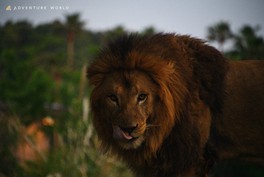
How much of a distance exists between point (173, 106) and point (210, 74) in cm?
46

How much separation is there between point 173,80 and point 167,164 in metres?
0.65

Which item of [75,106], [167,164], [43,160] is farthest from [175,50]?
[75,106]

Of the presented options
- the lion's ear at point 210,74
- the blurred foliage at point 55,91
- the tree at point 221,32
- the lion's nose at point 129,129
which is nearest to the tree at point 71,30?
the blurred foliage at point 55,91

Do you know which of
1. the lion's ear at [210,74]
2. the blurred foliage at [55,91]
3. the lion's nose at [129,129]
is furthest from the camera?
the blurred foliage at [55,91]

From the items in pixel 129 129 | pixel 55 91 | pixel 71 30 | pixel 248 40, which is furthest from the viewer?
pixel 71 30

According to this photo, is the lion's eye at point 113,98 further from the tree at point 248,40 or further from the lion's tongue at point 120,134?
the tree at point 248,40

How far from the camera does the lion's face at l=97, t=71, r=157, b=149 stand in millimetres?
3912

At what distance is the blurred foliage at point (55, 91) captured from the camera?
7617 millimetres

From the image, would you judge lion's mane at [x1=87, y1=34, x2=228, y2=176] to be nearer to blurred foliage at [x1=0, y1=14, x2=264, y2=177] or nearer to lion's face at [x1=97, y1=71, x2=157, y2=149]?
lion's face at [x1=97, y1=71, x2=157, y2=149]

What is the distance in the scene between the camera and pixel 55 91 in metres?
21.9

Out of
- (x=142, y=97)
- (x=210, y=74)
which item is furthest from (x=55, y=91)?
(x=142, y=97)

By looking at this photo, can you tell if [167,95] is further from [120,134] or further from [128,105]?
[120,134]

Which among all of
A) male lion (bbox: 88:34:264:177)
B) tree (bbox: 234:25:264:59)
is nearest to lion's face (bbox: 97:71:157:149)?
male lion (bbox: 88:34:264:177)

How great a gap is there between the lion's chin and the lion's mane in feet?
0.24
